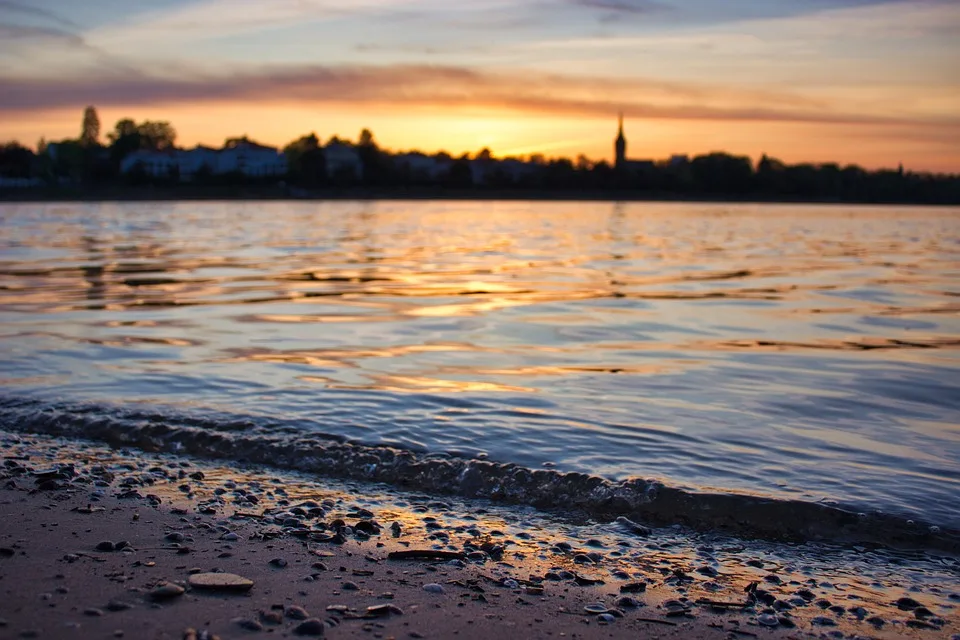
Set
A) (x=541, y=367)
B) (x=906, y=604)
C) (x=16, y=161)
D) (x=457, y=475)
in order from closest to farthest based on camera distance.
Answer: (x=906, y=604) → (x=457, y=475) → (x=541, y=367) → (x=16, y=161)

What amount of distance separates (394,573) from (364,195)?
159215 mm

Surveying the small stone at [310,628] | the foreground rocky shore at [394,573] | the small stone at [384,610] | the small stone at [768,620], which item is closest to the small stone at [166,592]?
the foreground rocky shore at [394,573]

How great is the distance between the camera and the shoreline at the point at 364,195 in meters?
131

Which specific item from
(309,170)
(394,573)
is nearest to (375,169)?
(309,170)

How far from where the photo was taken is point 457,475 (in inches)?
259

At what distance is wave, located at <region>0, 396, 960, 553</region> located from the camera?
5668mm

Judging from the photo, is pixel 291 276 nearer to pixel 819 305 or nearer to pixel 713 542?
pixel 819 305

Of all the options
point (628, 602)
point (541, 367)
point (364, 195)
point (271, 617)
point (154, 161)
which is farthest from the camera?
point (154, 161)

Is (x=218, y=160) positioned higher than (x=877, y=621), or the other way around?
(x=218, y=160)

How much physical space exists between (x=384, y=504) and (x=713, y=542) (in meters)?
2.02

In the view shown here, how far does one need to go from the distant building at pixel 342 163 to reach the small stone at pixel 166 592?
553ft

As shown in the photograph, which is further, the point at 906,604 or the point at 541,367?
the point at 541,367

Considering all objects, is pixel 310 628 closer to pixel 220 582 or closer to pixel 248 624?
pixel 248 624

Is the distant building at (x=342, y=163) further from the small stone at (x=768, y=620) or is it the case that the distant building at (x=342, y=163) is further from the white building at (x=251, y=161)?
the small stone at (x=768, y=620)
